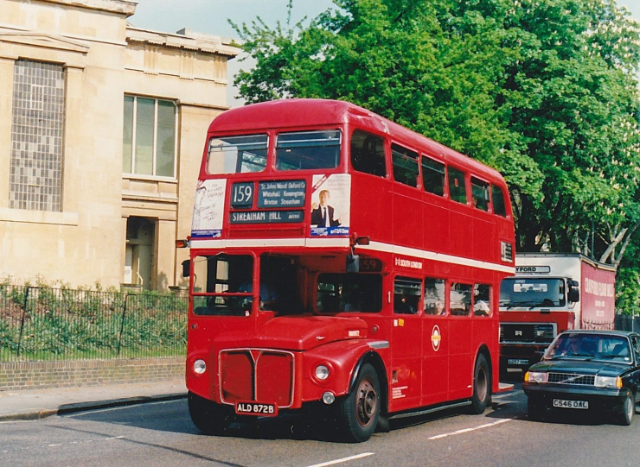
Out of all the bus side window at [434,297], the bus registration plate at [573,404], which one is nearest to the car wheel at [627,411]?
the bus registration plate at [573,404]

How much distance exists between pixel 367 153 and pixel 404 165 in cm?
133

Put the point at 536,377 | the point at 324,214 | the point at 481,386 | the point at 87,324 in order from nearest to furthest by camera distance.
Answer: the point at 324,214 < the point at 536,377 < the point at 481,386 < the point at 87,324

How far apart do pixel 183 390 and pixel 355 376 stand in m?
9.72

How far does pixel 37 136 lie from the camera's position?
3075 cm

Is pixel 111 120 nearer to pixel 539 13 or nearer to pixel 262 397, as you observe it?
pixel 539 13

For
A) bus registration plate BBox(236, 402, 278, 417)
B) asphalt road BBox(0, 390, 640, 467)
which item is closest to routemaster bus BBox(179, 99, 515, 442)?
bus registration plate BBox(236, 402, 278, 417)

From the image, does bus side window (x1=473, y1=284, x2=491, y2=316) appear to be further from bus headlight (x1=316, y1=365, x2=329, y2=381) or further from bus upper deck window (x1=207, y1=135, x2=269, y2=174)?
bus headlight (x1=316, y1=365, x2=329, y2=381)

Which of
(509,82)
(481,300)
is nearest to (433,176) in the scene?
(481,300)

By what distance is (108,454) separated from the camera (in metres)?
11.7

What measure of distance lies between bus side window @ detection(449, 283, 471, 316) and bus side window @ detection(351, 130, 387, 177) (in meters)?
3.68

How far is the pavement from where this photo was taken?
667 inches

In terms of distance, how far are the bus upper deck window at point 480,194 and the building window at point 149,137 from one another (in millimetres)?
18352

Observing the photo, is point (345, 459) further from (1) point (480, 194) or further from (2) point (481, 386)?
(1) point (480, 194)

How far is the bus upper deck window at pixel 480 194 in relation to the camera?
18.4m
